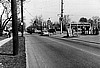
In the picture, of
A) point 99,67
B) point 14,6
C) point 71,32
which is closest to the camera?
point 99,67

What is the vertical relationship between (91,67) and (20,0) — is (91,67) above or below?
below

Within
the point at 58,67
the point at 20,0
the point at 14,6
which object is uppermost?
the point at 20,0

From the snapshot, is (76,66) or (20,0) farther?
(20,0)

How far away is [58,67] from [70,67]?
0.55 m

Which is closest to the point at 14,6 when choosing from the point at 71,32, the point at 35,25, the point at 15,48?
the point at 15,48

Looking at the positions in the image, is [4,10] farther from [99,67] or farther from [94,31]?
[99,67]

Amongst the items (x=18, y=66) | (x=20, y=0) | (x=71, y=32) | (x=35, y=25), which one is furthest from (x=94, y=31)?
(x=35, y=25)

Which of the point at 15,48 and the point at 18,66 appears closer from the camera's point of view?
the point at 18,66

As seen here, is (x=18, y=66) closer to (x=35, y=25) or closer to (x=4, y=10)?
(x=4, y=10)

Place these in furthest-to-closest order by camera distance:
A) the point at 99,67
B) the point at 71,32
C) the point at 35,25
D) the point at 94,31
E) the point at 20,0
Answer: the point at 35,25
the point at 94,31
the point at 71,32
the point at 20,0
the point at 99,67

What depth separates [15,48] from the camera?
13.0m

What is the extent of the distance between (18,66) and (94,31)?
4351 cm

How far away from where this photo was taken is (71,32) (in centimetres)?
4412

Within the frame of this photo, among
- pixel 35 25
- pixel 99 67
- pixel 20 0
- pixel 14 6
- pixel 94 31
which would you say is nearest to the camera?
pixel 99 67
